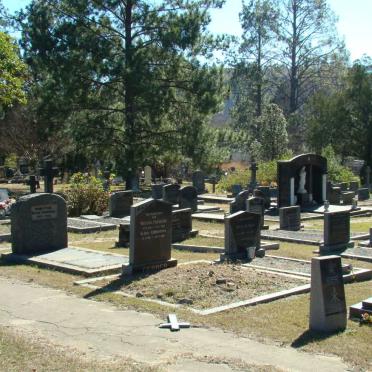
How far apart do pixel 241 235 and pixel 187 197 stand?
9749 mm

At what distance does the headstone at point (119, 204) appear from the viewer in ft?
70.8

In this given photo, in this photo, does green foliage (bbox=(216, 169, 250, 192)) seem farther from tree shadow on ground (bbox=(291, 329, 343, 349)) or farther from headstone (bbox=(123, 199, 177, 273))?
tree shadow on ground (bbox=(291, 329, 343, 349))

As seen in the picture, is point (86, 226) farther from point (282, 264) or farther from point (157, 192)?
point (157, 192)

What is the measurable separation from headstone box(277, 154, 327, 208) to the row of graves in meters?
9.88

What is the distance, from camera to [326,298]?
7648 mm

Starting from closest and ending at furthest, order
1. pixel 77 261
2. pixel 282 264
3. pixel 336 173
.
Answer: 1. pixel 77 261
2. pixel 282 264
3. pixel 336 173

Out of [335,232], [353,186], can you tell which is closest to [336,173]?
[353,186]

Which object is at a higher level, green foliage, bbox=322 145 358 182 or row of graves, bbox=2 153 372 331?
green foliage, bbox=322 145 358 182

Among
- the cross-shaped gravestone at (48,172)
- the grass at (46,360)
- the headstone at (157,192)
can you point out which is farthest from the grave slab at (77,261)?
the headstone at (157,192)

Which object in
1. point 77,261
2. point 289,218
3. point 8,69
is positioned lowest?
point 77,261

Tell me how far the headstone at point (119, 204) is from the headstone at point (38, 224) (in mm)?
7807

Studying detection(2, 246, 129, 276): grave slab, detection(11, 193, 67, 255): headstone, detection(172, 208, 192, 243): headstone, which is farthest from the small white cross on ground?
detection(172, 208, 192, 243): headstone

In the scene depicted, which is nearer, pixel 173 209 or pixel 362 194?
pixel 173 209

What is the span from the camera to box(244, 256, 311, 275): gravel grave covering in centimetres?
1183
